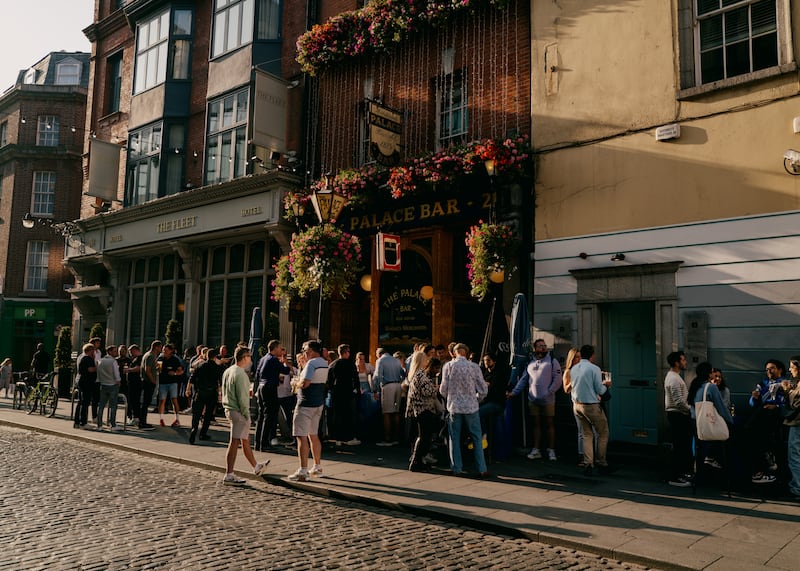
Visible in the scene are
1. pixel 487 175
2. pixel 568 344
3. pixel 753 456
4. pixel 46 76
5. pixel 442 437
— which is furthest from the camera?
pixel 46 76

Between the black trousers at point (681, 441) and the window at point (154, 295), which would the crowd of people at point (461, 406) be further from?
the window at point (154, 295)

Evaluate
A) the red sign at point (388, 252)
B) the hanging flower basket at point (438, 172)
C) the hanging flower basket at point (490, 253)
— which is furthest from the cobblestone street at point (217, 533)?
Result: the hanging flower basket at point (438, 172)

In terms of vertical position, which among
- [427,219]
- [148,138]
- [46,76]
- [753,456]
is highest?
[46,76]

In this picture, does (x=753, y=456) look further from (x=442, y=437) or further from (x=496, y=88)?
(x=496, y=88)

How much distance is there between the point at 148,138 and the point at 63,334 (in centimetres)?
747

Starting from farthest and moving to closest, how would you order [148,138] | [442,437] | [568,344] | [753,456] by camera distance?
[148,138] → [568,344] → [442,437] → [753,456]

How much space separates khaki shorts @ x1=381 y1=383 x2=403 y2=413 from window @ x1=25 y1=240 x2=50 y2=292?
28.7 meters

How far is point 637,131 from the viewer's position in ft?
35.5

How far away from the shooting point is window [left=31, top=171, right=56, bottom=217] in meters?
34.0

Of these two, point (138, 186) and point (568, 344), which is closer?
point (568, 344)

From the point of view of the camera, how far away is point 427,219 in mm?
13688

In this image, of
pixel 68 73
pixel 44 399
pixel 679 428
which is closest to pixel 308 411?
pixel 679 428

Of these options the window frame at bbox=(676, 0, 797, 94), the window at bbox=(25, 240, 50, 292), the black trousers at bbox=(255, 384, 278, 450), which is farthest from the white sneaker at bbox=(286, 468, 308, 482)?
the window at bbox=(25, 240, 50, 292)

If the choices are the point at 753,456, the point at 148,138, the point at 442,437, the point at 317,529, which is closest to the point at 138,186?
the point at 148,138
